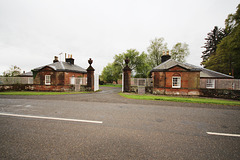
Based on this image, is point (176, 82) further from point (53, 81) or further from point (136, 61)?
point (136, 61)

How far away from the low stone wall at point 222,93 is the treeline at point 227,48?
8189 mm

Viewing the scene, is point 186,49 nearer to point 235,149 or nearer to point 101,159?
point 235,149

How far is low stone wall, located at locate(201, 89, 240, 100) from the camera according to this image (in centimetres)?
1223

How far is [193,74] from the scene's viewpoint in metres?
14.2

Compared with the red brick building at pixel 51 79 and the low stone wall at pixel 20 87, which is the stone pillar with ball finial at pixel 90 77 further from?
the low stone wall at pixel 20 87

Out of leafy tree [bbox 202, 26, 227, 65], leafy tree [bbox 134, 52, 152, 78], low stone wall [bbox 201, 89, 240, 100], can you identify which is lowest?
low stone wall [bbox 201, 89, 240, 100]

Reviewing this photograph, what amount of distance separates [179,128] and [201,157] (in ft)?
4.82

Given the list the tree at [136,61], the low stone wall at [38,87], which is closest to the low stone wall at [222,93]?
the low stone wall at [38,87]

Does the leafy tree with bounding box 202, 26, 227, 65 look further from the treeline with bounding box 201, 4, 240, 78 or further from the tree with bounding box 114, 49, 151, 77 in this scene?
the tree with bounding box 114, 49, 151, 77

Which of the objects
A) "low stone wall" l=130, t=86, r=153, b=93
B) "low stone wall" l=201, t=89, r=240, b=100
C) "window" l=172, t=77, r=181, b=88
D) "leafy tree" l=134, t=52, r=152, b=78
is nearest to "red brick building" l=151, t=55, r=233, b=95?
"window" l=172, t=77, r=181, b=88

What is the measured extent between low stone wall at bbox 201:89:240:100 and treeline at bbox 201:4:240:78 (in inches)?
322

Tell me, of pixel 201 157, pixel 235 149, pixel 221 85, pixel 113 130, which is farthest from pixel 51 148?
pixel 221 85

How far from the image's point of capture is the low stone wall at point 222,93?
12234 mm

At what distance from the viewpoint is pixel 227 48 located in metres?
20.5
